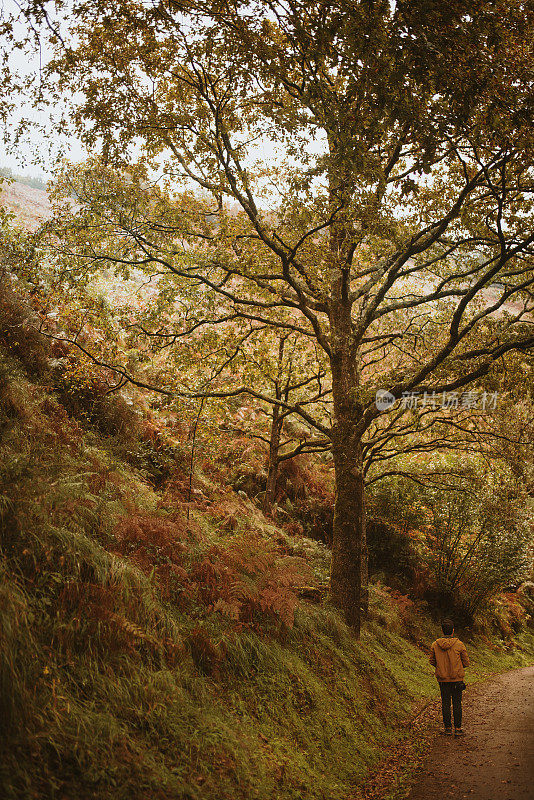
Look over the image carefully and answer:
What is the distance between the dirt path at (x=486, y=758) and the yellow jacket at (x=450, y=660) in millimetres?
814

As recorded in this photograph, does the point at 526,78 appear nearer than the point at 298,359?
Yes

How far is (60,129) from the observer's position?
7113 millimetres

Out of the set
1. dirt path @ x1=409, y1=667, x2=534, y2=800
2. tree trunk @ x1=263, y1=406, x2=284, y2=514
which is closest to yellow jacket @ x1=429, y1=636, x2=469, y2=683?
dirt path @ x1=409, y1=667, x2=534, y2=800

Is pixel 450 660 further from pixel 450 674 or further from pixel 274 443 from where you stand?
pixel 274 443

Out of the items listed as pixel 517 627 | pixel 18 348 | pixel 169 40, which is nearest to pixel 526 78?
pixel 169 40

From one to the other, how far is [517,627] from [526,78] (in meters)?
20.6

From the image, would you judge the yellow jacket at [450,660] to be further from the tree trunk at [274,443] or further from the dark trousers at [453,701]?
the tree trunk at [274,443]

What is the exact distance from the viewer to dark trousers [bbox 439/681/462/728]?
286 inches

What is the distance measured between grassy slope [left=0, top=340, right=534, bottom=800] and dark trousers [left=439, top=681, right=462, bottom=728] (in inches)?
28.3

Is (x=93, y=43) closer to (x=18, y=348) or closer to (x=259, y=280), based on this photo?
(x=259, y=280)

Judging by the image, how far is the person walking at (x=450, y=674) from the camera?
7305mm

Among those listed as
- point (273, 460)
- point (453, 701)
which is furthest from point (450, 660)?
point (273, 460)

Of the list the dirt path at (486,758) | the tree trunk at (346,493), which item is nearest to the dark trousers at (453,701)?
the dirt path at (486,758)

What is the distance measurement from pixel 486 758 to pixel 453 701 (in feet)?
4.11
